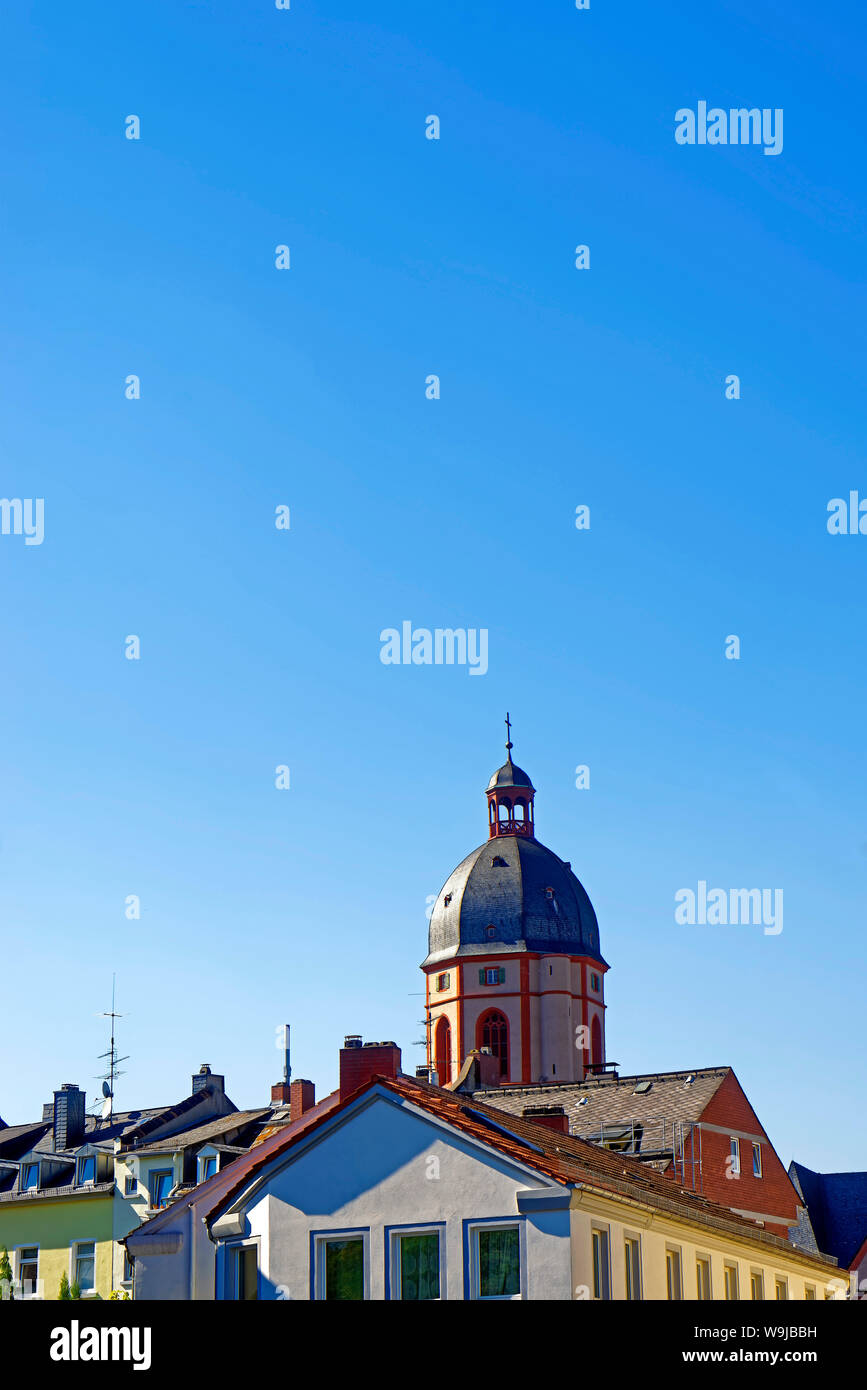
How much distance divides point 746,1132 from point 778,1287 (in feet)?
74.5

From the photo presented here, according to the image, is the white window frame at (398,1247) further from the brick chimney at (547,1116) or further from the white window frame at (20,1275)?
the white window frame at (20,1275)

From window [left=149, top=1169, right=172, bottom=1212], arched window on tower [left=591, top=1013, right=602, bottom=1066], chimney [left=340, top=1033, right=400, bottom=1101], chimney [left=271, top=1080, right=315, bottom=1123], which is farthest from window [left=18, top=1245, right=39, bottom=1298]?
arched window on tower [left=591, top=1013, right=602, bottom=1066]

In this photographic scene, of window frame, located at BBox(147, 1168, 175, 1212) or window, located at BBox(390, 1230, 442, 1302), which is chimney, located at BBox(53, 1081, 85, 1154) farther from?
window, located at BBox(390, 1230, 442, 1302)

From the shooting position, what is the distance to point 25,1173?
62625 mm

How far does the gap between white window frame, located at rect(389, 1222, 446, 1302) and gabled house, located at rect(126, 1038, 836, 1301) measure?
0.06 ft

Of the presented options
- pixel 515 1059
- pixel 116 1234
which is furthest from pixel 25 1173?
pixel 515 1059

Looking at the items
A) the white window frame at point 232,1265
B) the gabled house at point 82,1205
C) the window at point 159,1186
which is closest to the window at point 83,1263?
the gabled house at point 82,1205

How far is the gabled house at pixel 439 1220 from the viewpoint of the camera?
96.3ft

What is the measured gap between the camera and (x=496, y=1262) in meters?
29.6

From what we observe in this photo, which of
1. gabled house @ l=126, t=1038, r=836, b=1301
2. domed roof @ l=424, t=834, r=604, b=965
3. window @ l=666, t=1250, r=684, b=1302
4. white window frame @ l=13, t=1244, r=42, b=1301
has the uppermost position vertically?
domed roof @ l=424, t=834, r=604, b=965

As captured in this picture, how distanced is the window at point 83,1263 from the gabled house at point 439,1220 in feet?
86.0

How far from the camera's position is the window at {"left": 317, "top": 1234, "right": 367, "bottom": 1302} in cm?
3062

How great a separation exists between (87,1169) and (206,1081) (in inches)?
398
